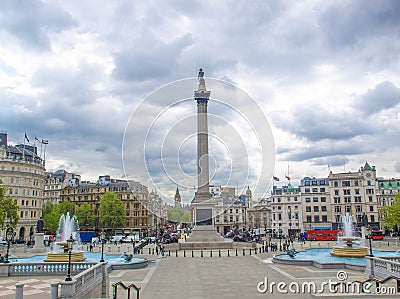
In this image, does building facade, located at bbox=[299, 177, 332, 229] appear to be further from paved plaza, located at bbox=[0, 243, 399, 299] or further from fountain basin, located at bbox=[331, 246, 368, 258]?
paved plaza, located at bbox=[0, 243, 399, 299]

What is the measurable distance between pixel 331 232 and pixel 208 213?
3209cm

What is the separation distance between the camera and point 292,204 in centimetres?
11012

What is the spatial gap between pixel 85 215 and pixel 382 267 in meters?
101

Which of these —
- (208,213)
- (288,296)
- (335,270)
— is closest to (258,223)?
(208,213)

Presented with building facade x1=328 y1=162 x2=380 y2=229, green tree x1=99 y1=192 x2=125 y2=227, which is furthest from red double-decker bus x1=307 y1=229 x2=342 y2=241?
green tree x1=99 y1=192 x2=125 y2=227

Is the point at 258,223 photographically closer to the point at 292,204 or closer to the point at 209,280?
the point at 292,204

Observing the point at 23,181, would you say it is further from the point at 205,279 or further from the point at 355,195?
the point at 355,195

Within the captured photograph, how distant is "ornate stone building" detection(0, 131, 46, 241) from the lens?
8512 cm

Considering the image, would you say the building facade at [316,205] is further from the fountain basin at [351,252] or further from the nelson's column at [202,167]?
the fountain basin at [351,252]

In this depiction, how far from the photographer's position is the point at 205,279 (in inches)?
1091

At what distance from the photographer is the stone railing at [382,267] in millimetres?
22430

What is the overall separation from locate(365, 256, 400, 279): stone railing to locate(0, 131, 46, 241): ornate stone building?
7989 cm

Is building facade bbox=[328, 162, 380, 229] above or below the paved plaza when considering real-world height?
above

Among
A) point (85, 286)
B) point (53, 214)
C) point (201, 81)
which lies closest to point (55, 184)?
point (53, 214)
